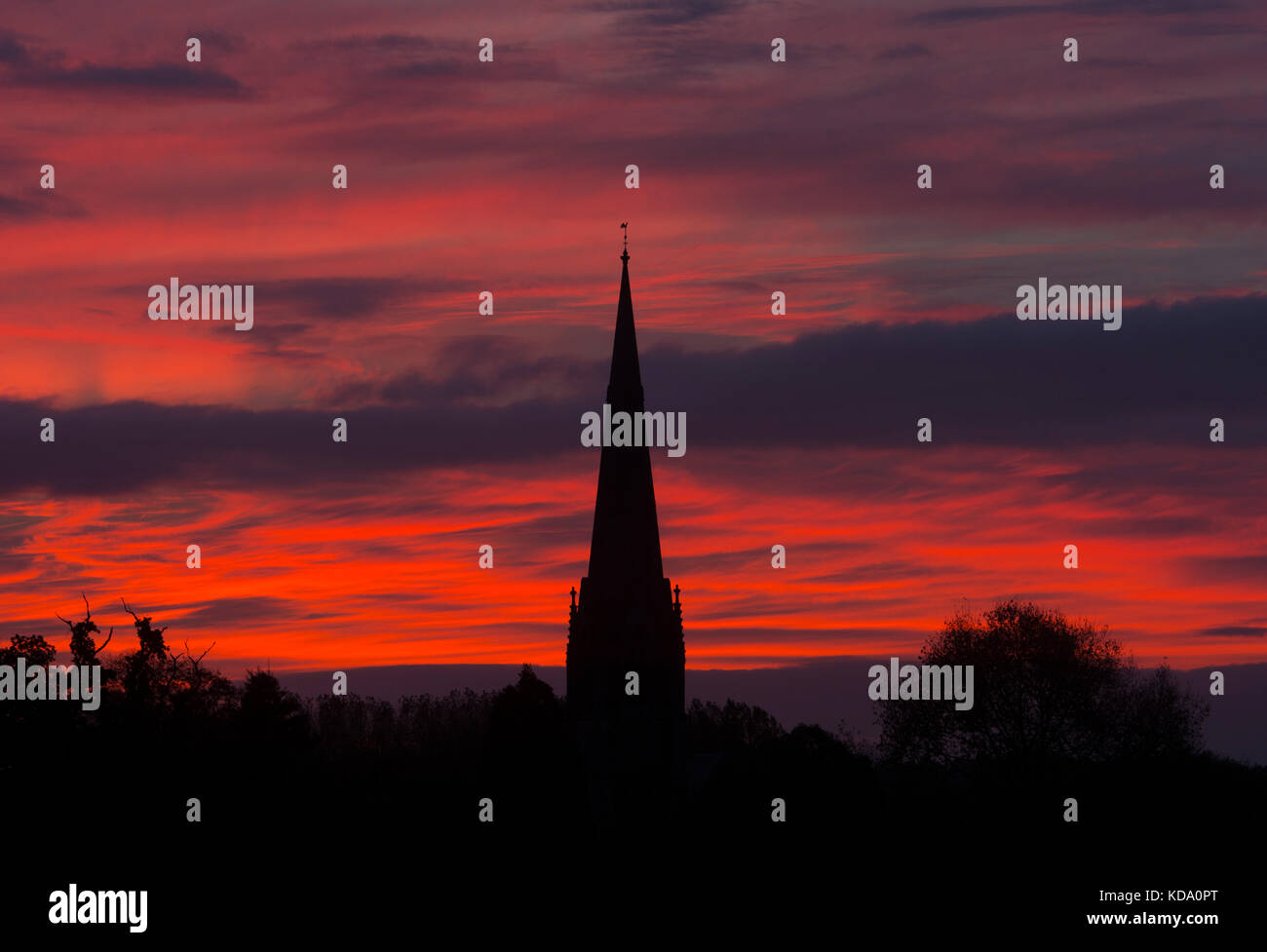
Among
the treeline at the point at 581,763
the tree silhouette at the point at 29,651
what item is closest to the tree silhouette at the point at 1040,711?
the treeline at the point at 581,763

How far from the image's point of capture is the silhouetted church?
3942 inches

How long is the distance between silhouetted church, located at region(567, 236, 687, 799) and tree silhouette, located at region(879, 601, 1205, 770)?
14.1 m

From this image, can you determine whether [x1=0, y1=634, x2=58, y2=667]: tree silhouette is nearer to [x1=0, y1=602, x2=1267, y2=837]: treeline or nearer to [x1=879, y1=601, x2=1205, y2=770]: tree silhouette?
[x1=0, y1=602, x2=1267, y2=837]: treeline

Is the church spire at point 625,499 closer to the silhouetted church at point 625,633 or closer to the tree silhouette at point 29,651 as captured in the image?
the silhouetted church at point 625,633

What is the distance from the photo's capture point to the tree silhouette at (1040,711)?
89875mm

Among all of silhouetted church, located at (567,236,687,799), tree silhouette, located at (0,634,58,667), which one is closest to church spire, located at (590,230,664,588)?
silhouetted church, located at (567,236,687,799)

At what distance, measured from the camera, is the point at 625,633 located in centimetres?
10144

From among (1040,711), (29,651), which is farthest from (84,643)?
(1040,711)
